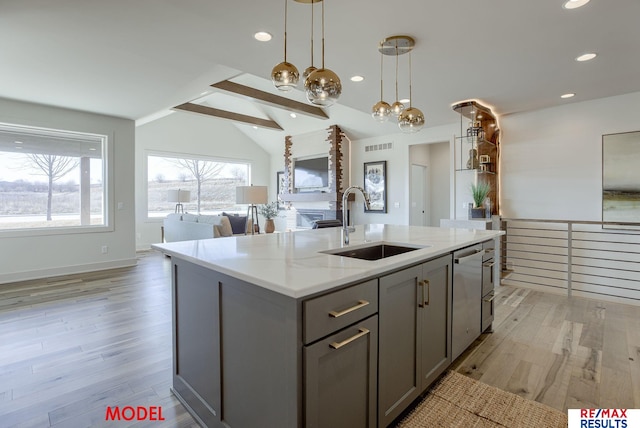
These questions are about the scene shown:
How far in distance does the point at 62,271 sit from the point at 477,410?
5.86m

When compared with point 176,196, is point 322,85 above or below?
above

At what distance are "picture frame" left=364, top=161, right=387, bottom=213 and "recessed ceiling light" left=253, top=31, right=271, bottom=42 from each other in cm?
502

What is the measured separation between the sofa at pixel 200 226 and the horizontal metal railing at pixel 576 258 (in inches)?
177

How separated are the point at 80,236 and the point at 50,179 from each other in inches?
40.0

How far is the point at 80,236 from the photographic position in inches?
202

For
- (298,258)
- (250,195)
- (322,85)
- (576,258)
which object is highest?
(322,85)

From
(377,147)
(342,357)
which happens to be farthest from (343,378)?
(377,147)

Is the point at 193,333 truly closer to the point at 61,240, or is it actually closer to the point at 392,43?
the point at 392,43

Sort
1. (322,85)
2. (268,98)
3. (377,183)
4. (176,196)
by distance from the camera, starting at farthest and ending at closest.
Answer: (377,183)
(176,196)
(268,98)
(322,85)

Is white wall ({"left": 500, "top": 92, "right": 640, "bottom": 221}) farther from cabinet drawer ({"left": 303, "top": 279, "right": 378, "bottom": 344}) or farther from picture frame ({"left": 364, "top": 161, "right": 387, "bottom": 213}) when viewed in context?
cabinet drawer ({"left": 303, "top": 279, "right": 378, "bottom": 344})

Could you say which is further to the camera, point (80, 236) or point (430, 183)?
point (430, 183)

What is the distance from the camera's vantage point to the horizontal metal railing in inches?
162

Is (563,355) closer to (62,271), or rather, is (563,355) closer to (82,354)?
(82,354)

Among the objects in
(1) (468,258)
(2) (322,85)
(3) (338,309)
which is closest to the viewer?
(3) (338,309)
